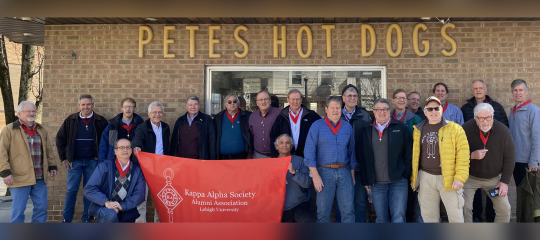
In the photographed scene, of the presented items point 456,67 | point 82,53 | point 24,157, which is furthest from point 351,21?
point 24,157

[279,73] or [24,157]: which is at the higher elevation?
[279,73]

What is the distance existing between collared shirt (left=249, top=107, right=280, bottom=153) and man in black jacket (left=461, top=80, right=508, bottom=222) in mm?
2738

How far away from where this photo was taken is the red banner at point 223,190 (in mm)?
4574

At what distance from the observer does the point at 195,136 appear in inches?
218

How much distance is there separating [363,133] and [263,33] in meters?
2.39

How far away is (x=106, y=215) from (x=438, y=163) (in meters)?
3.71

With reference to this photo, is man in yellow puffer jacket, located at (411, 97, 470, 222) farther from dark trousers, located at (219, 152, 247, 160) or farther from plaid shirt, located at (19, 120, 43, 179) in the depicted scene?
plaid shirt, located at (19, 120, 43, 179)

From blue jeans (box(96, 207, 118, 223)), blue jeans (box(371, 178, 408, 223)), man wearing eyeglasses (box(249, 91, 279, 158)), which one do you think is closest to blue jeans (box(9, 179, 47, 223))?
blue jeans (box(96, 207, 118, 223))

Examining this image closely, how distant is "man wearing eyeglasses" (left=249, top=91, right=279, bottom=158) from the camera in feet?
17.6

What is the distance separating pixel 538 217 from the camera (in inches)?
199

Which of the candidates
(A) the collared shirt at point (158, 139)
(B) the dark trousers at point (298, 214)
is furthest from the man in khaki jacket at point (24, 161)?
(B) the dark trousers at point (298, 214)

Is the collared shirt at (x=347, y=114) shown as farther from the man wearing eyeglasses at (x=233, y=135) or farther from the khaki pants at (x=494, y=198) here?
the khaki pants at (x=494, y=198)

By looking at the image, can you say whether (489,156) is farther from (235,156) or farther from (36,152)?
(36,152)
